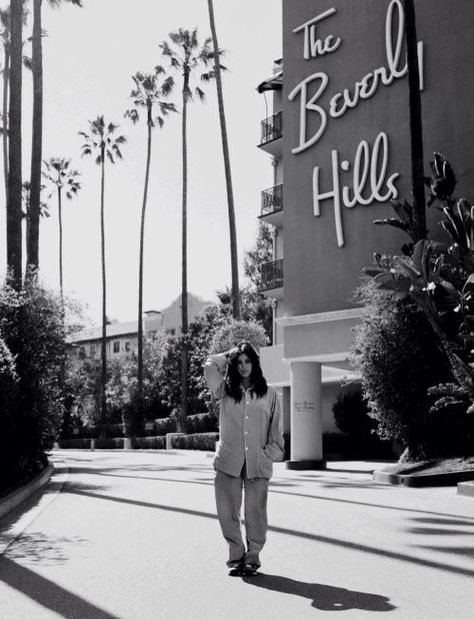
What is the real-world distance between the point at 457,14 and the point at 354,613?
2080cm

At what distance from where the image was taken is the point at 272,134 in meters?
Result: 38.4

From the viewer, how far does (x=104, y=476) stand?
22.4m

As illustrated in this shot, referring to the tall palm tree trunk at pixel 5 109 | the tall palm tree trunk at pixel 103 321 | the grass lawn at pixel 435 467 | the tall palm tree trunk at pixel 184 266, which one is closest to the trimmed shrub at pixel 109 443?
the tall palm tree trunk at pixel 103 321

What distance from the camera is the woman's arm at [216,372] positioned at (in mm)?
7211

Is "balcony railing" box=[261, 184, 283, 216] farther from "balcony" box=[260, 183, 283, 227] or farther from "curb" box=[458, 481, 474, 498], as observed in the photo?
"curb" box=[458, 481, 474, 498]

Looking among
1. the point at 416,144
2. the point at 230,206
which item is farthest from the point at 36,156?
the point at 230,206

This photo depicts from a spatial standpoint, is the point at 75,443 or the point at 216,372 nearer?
the point at 216,372

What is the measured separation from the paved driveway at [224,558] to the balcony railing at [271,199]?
24324mm

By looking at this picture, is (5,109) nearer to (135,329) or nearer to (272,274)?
(272,274)

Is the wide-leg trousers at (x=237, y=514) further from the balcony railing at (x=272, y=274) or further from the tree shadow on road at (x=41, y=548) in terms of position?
the balcony railing at (x=272, y=274)

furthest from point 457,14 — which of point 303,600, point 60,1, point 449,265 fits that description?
point 303,600

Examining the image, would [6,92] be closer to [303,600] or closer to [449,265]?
[449,265]

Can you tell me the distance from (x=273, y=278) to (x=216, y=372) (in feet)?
101

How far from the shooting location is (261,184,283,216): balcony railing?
3775cm
